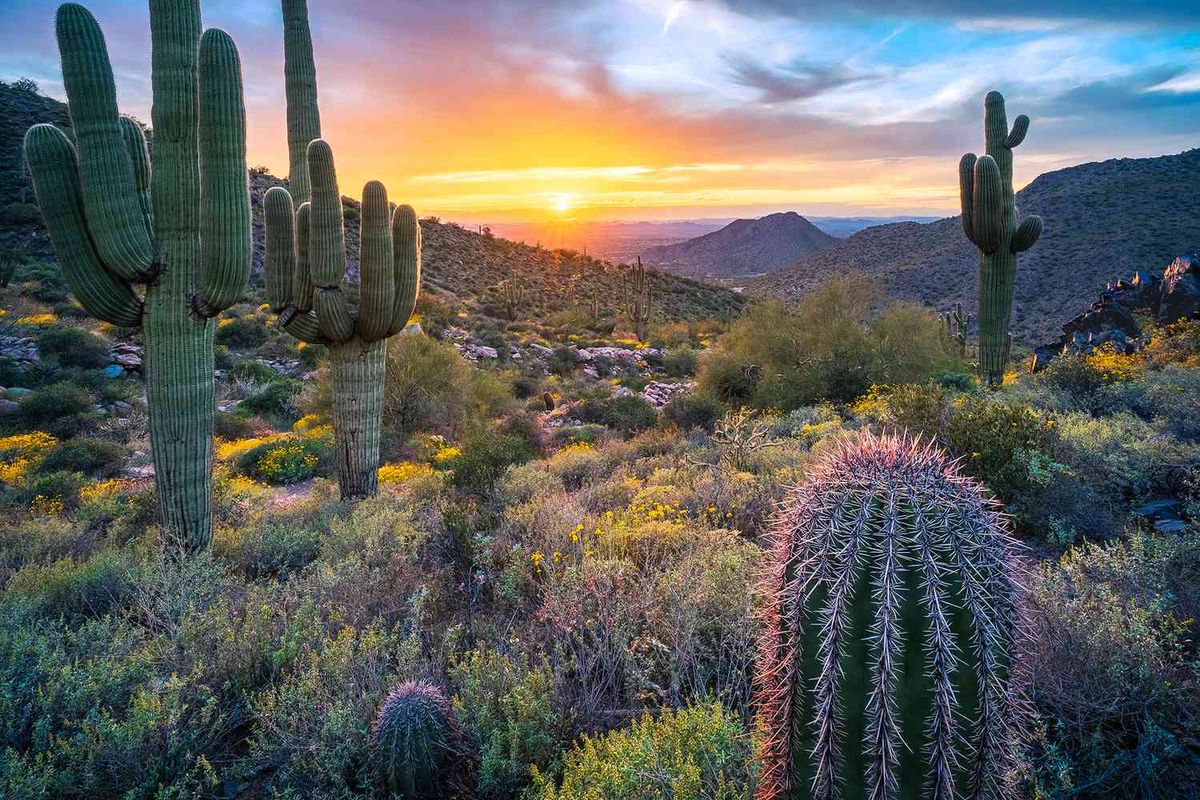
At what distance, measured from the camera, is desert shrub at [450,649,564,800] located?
10.4 feet

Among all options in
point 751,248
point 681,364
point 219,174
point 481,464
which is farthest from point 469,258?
point 751,248

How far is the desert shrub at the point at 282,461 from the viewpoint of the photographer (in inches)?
422

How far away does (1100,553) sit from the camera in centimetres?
443

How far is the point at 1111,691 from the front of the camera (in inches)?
131

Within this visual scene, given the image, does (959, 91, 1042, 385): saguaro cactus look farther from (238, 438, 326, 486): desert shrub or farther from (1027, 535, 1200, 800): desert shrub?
(238, 438, 326, 486): desert shrub

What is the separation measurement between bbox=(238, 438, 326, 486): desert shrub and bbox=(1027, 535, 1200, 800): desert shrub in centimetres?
1086

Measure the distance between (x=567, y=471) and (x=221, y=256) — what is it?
5.12m

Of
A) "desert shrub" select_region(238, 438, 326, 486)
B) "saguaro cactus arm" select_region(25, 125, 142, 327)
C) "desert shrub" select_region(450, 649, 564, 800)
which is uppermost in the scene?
"saguaro cactus arm" select_region(25, 125, 142, 327)

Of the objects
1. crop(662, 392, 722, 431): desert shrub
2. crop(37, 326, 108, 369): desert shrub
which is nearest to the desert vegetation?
crop(662, 392, 722, 431): desert shrub

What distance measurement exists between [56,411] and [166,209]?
33.6ft

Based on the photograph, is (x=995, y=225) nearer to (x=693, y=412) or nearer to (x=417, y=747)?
(x=693, y=412)

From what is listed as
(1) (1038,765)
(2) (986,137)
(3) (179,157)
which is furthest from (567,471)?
(2) (986,137)

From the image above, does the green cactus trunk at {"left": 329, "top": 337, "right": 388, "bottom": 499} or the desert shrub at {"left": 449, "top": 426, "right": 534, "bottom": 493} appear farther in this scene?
the green cactus trunk at {"left": 329, "top": 337, "right": 388, "bottom": 499}

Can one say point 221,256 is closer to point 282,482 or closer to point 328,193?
point 328,193
